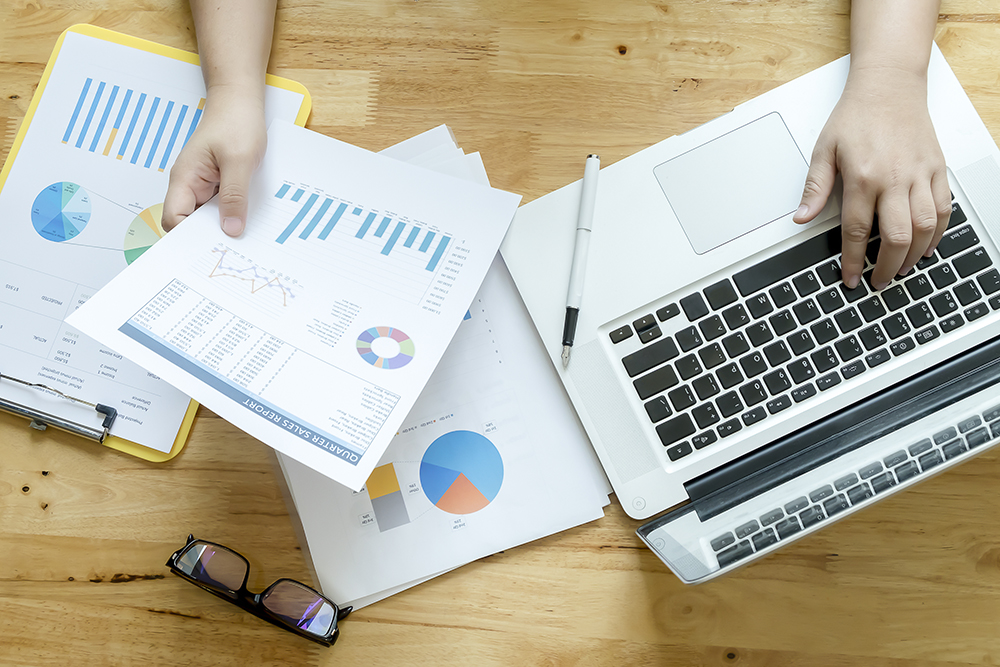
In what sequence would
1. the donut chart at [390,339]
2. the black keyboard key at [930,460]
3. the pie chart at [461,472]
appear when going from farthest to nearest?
the pie chart at [461,472] → the donut chart at [390,339] → the black keyboard key at [930,460]

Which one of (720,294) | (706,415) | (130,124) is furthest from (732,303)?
(130,124)

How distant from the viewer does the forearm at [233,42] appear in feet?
2.35

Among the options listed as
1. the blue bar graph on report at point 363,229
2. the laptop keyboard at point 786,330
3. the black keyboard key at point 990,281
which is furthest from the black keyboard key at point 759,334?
the blue bar graph on report at point 363,229

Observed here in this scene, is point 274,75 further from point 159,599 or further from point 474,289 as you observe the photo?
point 159,599

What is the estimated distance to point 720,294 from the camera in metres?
0.66

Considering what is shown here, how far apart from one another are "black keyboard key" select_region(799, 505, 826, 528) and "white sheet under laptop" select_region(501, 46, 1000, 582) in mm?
89

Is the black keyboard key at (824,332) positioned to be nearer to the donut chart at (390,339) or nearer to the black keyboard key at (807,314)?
the black keyboard key at (807,314)

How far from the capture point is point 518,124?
750 millimetres

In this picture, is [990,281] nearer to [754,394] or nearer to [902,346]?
[902,346]

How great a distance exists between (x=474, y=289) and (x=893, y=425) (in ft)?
1.29

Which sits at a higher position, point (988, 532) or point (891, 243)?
point (891, 243)

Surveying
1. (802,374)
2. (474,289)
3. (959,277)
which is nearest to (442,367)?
(474,289)

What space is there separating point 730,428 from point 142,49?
802 mm

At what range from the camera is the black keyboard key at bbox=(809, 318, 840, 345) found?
0.64 meters
